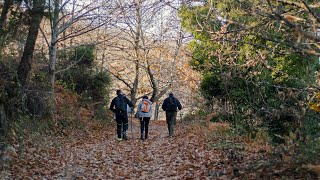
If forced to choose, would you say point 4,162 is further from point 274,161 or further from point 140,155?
point 274,161

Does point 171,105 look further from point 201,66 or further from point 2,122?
point 2,122

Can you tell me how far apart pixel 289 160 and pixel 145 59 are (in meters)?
20.8

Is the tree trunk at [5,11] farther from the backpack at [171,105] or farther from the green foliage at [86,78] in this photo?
the green foliage at [86,78]

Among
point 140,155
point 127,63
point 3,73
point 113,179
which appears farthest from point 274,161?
point 127,63

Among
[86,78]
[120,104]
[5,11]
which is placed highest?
[5,11]

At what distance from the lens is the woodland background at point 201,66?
5967 millimetres

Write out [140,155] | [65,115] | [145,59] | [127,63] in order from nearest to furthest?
[140,155]
[65,115]
[145,59]
[127,63]

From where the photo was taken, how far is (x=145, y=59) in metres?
26.0

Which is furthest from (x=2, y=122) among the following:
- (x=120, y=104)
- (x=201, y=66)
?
(x=201, y=66)

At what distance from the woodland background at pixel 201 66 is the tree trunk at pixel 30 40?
3 cm

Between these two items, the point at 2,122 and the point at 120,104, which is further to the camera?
the point at 120,104

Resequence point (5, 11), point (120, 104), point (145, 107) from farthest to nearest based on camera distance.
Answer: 1. point (145, 107)
2. point (120, 104)
3. point (5, 11)

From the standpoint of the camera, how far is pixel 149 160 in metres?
9.86

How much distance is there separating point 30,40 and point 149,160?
485 cm
